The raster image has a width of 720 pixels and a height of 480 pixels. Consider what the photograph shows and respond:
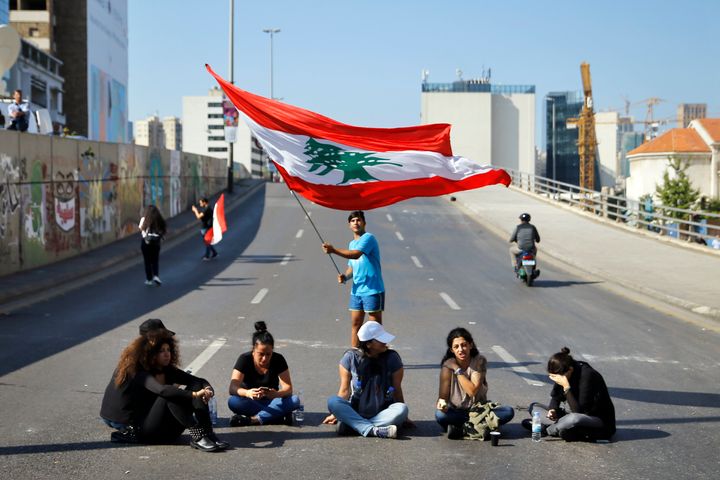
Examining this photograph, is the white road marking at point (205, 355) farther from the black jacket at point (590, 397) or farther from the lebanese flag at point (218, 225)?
the lebanese flag at point (218, 225)

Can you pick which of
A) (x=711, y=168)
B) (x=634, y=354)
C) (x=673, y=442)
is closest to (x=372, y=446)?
(x=673, y=442)

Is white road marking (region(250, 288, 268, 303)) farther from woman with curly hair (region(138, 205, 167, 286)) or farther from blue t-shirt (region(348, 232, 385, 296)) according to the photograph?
blue t-shirt (region(348, 232, 385, 296))

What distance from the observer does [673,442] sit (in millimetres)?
7812

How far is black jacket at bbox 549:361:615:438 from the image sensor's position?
25.6 ft

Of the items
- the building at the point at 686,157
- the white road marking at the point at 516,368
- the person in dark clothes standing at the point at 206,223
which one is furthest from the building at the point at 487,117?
the white road marking at the point at 516,368

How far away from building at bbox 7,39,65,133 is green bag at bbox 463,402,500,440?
60555mm

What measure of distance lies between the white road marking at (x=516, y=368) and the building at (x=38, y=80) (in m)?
56.8

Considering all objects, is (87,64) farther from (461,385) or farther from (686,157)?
(461,385)

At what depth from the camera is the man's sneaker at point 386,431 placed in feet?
25.7

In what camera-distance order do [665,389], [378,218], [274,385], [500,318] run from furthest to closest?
[378,218] → [500,318] → [665,389] → [274,385]

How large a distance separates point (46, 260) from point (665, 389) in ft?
54.6

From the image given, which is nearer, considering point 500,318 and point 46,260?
point 500,318

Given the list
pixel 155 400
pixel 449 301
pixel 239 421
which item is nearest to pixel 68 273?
pixel 449 301

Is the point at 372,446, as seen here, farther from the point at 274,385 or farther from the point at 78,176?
the point at 78,176
